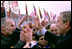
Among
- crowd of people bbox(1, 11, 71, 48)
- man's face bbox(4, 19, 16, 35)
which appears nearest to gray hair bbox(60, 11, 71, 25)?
crowd of people bbox(1, 11, 71, 48)

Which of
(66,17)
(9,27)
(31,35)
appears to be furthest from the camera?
(9,27)

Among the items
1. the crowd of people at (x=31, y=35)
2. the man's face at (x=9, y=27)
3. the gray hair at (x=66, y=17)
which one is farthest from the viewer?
the man's face at (x=9, y=27)

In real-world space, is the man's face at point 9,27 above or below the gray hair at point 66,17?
below

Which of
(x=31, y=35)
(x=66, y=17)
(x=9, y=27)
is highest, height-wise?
(x=66, y=17)

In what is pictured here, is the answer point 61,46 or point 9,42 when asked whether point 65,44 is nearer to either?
point 61,46

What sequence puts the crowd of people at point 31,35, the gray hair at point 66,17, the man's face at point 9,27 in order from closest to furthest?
the crowd of people at point 31,35
the gray hair at point 66,17
the man's face at point 9,27

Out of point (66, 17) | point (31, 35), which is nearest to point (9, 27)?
point (31, 35)

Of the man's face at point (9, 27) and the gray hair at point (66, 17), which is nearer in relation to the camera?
the gray hair at point (66, 17)

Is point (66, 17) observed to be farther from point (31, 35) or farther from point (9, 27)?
point (9, 27)

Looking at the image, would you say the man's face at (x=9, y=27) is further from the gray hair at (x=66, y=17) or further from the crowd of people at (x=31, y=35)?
the gray hair at (x=66, y=17)

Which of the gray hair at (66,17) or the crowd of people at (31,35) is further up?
the gray hair at (66,17)

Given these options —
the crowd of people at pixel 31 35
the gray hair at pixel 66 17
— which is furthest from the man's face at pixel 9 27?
the gray hair at pixel 66 17

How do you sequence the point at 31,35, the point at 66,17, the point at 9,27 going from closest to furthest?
the point at 31,35, the point at 66,17, the point at 9,27

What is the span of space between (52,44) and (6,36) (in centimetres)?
132
